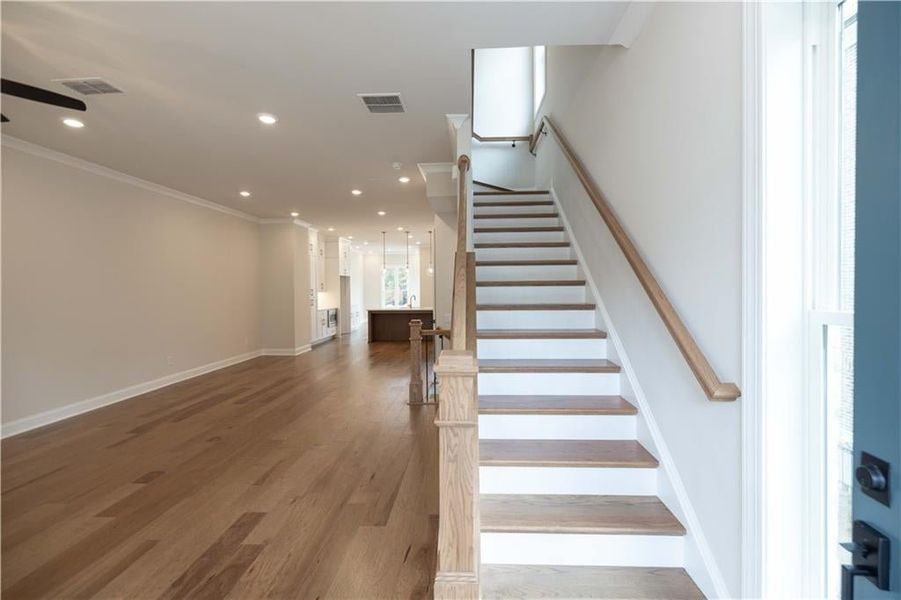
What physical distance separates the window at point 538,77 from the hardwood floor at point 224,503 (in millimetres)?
4482

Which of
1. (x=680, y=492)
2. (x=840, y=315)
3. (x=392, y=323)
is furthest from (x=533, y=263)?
(x=392, y=323)

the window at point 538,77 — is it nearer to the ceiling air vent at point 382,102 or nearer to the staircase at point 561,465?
the ceiling air vent at point 382,102

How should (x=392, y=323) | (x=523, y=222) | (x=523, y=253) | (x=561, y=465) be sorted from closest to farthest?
1. (x=561, y=465)
2. (x=523, y=253)
3. (x=523, y=222)
4. (x=392, y=323)

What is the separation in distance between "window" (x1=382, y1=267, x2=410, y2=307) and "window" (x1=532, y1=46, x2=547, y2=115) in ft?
39.0

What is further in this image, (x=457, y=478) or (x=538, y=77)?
(x=538, y=77)

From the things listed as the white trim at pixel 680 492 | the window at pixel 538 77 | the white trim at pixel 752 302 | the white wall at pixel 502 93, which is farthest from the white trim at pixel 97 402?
→ the window at pixel 538 77

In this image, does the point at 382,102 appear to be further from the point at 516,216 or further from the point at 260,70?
Answer: the point at 516,216

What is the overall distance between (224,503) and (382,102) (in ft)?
9.71

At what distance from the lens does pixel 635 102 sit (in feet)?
7.56

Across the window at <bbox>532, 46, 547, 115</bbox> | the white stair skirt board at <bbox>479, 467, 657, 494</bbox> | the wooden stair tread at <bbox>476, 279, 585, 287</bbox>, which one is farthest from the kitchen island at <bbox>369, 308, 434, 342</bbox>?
the white stair skirt board at <bbox>479, 467, 657, 494</bbox>

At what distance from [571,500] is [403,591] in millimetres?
852

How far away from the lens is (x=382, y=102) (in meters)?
3.25

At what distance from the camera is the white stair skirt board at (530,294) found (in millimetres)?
3408

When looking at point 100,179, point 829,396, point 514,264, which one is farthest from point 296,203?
point 829,396
